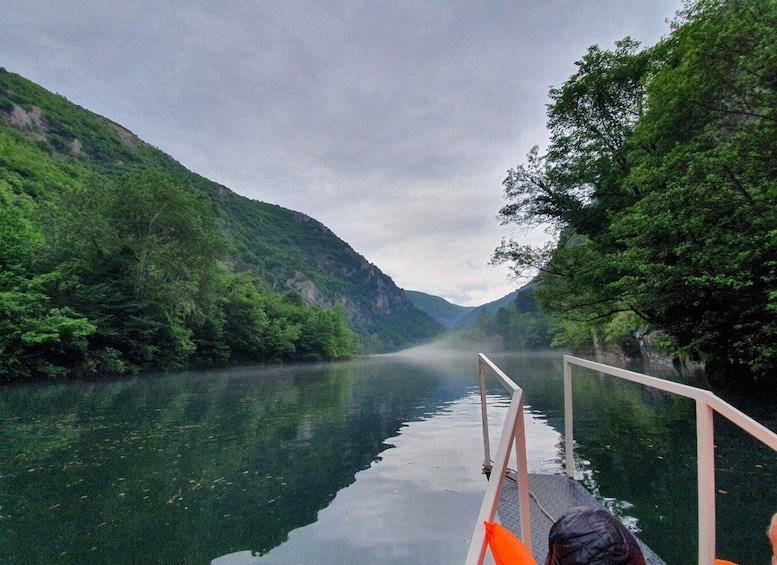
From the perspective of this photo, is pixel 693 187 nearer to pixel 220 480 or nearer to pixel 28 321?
pixel 220 480

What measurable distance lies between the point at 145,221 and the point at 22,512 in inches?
1122

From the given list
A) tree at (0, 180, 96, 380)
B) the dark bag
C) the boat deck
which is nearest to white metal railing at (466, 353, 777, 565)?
the dark bag

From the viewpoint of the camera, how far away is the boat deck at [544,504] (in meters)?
3.63

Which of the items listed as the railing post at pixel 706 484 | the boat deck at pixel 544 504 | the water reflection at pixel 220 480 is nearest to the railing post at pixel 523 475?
the boat deck at pixel 544 504

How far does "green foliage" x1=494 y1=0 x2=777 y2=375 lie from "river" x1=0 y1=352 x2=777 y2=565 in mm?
2792

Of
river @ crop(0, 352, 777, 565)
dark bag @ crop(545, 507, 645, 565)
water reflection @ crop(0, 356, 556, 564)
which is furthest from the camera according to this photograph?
water reflection @ crop(0, 356, 556, 564)

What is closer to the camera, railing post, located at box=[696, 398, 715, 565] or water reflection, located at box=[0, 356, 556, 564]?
railing post, located at box=[696, 398, 715, 565]

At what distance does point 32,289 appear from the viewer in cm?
2170

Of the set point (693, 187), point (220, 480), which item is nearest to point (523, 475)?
point (220, 480)

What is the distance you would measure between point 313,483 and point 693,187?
1064 centimetres

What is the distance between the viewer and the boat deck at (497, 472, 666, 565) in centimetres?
363

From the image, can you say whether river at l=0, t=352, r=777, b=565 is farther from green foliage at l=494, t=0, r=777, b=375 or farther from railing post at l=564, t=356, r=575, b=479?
green foliage at l=494, t=0, r=777, b=375

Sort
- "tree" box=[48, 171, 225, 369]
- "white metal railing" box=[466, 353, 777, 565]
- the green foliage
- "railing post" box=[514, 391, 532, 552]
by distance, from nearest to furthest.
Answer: "white metal railing" box=[466, 353, 777, 565]
"railing post" box=[514, 391, 532, 552]
the green foliage
"tree" box=[48, 171, 225, 369]

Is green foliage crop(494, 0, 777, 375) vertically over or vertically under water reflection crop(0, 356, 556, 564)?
over
